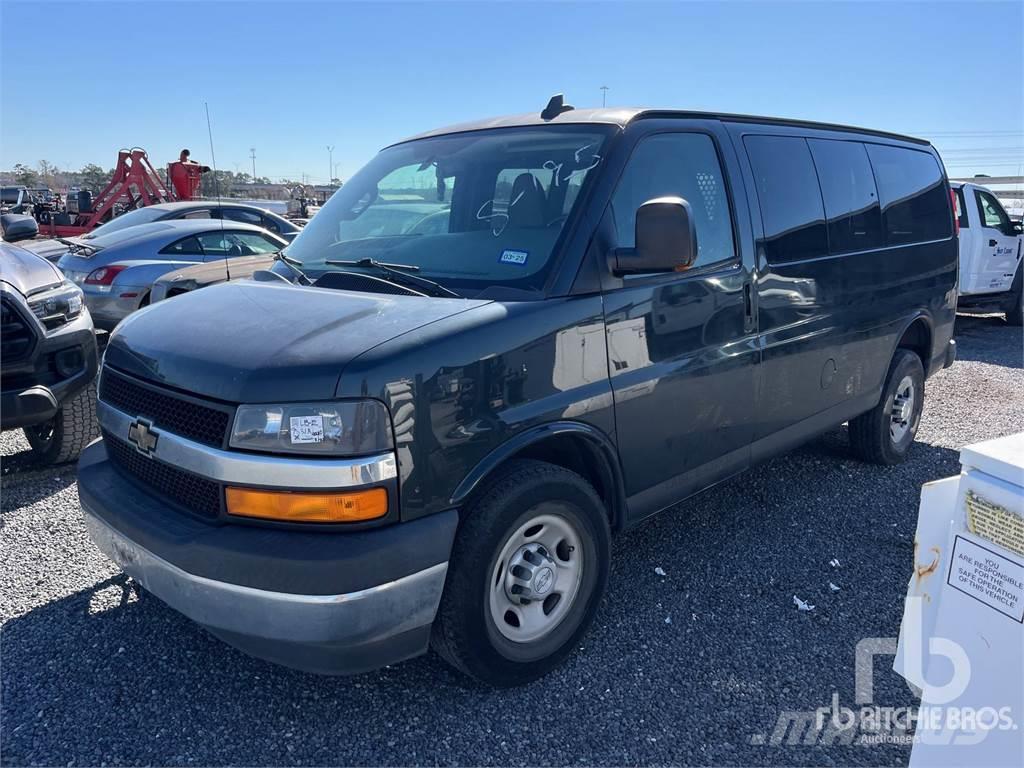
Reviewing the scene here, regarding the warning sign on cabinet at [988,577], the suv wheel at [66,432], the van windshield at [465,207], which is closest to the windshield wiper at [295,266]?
the van windshield at [465,207]

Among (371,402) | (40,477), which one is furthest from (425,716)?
(40,477)

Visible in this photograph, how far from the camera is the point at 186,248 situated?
909cm

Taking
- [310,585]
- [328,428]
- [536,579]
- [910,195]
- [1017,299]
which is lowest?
[1017,299]

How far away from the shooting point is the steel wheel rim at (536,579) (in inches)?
107

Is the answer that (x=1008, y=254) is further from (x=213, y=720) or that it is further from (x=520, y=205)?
(x=213, y=720)

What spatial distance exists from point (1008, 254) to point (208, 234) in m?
11.3

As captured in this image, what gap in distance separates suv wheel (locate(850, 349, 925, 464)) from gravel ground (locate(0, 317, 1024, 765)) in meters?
0.97

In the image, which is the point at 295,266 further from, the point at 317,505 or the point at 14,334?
the point at 14,334

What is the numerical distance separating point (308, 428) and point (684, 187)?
203 cm

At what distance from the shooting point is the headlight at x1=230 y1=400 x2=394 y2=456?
230 cm

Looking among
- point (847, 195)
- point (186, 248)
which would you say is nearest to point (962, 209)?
point (847, 195)

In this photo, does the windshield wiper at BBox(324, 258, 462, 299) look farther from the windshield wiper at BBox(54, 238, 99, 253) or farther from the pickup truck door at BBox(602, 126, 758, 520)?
the windshield wiper at BBox(54, 238, 99, 253)

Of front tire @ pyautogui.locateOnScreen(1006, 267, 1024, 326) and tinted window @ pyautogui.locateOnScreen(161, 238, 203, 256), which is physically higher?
tinted window @ pyautogui.locateOnScreen(161, 238, 203, 256)

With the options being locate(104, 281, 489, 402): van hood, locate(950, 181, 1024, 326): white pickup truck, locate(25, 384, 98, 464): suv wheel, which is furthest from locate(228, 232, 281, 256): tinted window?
locate(950, 181, 1024, 326): white pickup truck
